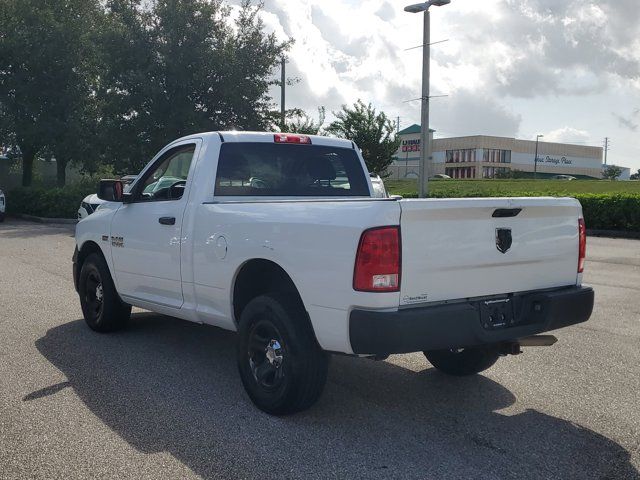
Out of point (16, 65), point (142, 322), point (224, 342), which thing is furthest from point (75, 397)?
point (16, 65)

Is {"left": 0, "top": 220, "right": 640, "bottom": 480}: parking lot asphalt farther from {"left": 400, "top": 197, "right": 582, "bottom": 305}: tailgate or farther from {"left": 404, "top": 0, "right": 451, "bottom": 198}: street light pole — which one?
{"left": 404, "top": 0, "right": 451, "bottom": 198}: street light pole

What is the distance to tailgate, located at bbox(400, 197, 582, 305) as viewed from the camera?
12.6 feet

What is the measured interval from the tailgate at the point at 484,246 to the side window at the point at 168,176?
8.24ft

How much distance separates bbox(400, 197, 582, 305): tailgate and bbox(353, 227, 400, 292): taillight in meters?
0.06

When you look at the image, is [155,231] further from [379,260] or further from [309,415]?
[379,260]

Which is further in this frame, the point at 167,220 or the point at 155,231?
the point at 155,231

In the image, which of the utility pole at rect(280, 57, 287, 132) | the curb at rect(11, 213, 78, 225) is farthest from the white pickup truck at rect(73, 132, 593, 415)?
the utility pole at rect(280, 57, 287, 132)

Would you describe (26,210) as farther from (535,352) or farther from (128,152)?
(535,352)

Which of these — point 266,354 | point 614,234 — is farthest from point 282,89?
point 266,354

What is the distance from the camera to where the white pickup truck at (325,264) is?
3.81m

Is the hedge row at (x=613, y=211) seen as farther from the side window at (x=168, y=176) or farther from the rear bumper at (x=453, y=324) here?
the rear bumper at (x=453, y=324)

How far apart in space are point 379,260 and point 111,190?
3.41 metres

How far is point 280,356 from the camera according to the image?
4.39m

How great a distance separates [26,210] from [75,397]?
25.9m
